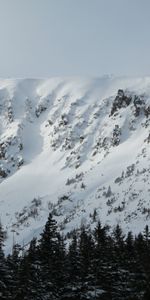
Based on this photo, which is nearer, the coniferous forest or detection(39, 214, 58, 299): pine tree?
the coniferous forest

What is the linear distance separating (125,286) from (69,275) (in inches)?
253

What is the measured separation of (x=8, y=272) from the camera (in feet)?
182

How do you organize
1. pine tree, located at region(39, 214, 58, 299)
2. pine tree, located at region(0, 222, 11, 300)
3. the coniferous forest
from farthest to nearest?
pine tree, located at region(39, 214, 58, 299)
the coniferous forest
pine tree, located at region(0, 222, 11, 300)

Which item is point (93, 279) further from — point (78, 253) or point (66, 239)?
point (66, 239)

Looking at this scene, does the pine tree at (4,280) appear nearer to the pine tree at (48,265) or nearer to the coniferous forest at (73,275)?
the coniferous forest at (73,275)

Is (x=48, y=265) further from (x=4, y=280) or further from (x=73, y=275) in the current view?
(x=4, y=280)

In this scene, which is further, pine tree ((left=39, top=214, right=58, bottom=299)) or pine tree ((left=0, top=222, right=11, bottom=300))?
pine tree ((left=39, top=214, right=58, bottom=299))

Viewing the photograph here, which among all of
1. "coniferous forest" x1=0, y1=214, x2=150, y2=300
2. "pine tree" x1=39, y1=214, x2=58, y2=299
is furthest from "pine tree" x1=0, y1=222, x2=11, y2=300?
"pine tree" x1=39, y1=214, x2=58, y2=299

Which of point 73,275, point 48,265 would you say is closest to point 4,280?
point 48,265

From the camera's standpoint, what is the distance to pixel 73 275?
2356 inches

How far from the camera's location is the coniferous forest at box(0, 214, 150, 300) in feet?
178

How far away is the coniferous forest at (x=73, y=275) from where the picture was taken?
178 ft

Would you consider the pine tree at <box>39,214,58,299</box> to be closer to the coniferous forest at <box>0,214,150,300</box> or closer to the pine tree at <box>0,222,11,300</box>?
the coniferous forest at <box>0,214,150,300</box>

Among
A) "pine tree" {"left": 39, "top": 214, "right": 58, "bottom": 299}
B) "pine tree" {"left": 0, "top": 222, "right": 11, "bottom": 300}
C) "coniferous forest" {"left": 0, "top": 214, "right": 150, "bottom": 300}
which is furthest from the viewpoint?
"pine tree" {"left": 39, "top": 214, "right": 58, "bottom": 299}
